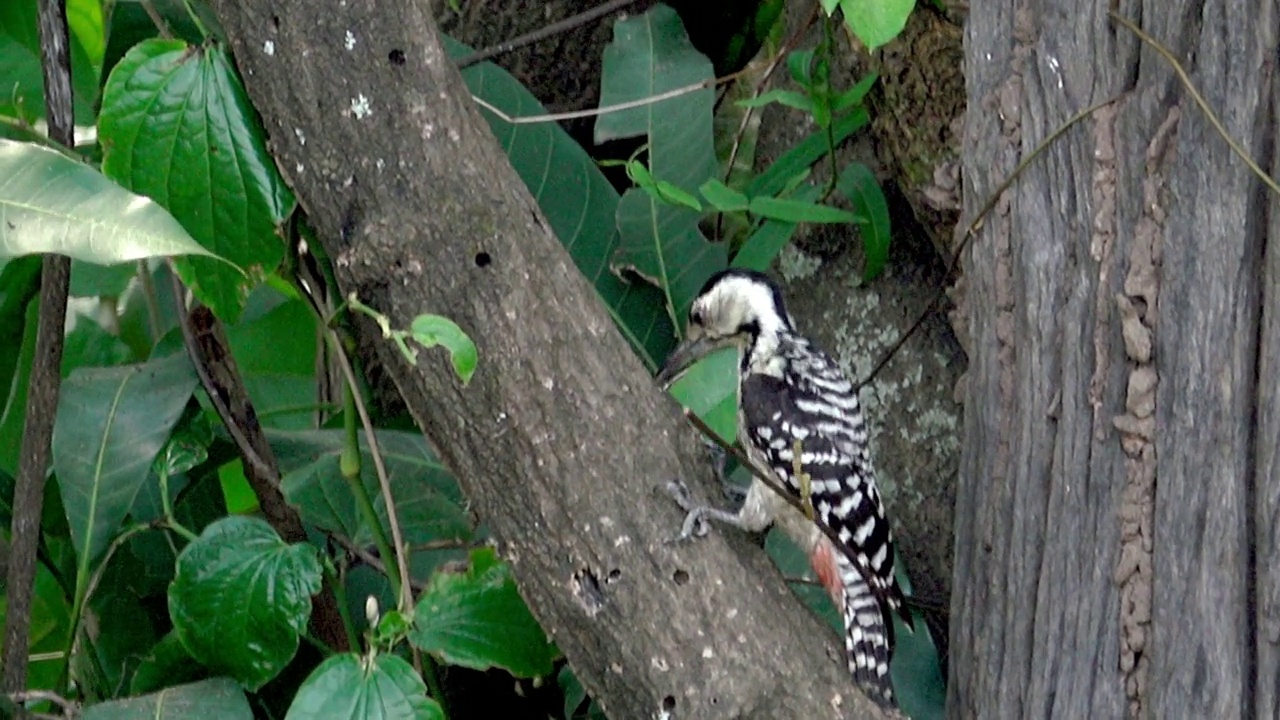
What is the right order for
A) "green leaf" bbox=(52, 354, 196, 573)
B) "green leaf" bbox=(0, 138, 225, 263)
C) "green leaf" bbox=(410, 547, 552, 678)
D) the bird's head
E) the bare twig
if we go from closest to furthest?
"green leaf" bbox=(0, 138, 225, 263), "green leaf" bbox=(410, 547, 552, 678), the bare twig, "green leaf" bbox=(52, 354, 196, 573), the bird's head

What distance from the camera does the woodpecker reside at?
2.22m

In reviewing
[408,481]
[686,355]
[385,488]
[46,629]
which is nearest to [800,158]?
[686,355]

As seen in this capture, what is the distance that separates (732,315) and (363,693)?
3.20 feet

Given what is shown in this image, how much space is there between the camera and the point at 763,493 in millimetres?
2305

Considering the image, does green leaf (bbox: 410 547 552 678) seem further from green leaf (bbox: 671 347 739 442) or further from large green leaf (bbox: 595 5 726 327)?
large green leaf (bbox: 595 5 726 327)

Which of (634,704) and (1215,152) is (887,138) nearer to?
(1215,152)

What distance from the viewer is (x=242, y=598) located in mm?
2129

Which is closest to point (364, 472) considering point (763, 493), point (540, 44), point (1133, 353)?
point (763, 493)

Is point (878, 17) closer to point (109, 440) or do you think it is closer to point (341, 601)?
point (341, 601)

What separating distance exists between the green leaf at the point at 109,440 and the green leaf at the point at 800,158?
1.03 metres

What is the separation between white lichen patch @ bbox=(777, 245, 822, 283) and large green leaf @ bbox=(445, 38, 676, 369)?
0.25 meters

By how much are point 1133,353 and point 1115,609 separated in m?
0.32

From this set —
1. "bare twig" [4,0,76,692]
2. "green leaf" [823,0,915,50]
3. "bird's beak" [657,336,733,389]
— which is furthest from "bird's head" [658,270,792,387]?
"bare twig" [4,0,76,692]

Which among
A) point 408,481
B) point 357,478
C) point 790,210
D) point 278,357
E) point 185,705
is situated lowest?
point 278,357
